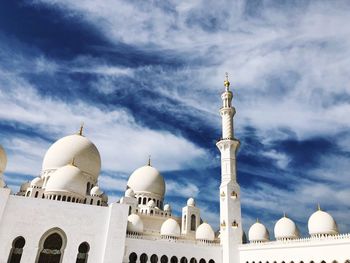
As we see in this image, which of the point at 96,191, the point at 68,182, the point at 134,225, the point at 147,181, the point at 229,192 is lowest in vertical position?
the point at 134,225

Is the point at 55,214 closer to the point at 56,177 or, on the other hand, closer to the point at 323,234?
the point at 56,177

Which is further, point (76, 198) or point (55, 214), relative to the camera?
point (76, 198)

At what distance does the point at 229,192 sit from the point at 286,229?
603 centimetres

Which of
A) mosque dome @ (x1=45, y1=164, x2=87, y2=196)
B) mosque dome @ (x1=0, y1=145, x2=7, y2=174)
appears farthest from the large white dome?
mosque dome @ (x1=0, y1=145, x2=7, y2=174)

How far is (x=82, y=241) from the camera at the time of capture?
21766mm

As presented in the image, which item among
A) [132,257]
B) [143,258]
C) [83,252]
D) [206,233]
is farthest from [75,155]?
[206,233]

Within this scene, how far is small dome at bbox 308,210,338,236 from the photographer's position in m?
23.5

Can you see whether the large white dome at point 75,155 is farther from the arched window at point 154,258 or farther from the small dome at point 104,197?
the arched window at point 154,258

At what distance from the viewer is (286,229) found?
26.3 metres

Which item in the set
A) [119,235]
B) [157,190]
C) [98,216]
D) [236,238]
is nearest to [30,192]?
[98,216]

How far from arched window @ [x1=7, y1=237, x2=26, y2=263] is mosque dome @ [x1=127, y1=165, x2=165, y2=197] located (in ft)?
55.3

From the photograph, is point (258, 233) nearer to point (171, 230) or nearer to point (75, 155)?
point (171, 230)

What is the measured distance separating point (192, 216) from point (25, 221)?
17.9m

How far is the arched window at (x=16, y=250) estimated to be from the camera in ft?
65.5
